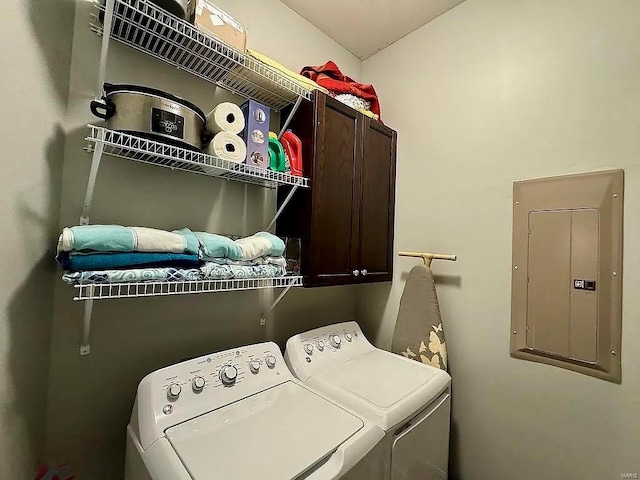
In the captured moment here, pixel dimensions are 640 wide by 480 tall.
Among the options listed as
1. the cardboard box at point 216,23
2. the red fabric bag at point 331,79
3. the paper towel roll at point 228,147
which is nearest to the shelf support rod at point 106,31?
the cardboard box at point 216,23

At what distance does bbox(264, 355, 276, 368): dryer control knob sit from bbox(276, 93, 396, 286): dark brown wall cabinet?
0.36m

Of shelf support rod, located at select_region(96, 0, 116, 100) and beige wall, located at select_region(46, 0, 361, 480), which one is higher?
shelf support rod, located at select_region(96, 0, 116, 100)

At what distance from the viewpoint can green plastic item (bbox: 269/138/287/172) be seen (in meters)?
1.38

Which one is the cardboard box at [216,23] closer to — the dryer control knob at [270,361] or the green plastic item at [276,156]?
the green plastic item at [276,156]

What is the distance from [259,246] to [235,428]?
2.08ft

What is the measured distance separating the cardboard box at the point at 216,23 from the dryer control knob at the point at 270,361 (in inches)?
A: 51.2

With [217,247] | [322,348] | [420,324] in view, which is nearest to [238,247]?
[217,247]

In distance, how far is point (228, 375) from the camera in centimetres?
110

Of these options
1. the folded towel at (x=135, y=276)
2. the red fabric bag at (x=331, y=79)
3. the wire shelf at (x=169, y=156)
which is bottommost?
the folded towel at (x=135, y=276)

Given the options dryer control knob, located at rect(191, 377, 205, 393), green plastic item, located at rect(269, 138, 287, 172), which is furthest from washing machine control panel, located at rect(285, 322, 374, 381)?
green plastic item, located at rect(269, 138, 287, 172)

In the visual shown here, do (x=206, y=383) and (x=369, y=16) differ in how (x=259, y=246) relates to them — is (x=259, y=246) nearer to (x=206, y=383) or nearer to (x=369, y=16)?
(x=206, y=383)

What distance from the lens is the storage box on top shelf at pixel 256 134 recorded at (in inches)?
49.2

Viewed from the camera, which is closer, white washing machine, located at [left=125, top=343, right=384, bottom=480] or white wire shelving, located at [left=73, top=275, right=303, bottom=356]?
white washing machine, located at [left=125, top=343, right=384, bottom=480]

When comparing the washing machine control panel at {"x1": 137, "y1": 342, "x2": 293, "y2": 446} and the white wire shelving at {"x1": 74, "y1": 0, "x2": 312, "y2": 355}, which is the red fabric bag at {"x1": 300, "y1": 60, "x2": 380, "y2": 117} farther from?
the washing machine control panel at {"x1": 137, "y1": 342, "x2": 293, "y2": 446}
